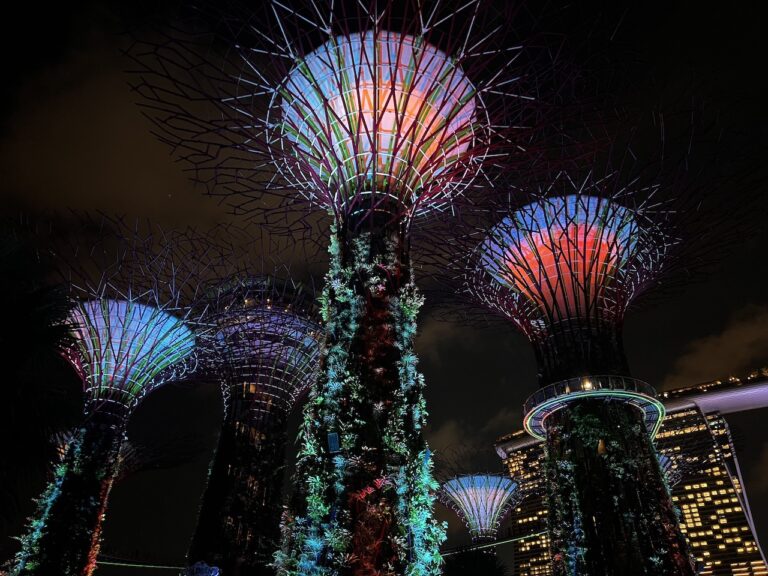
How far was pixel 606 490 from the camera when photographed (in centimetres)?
1634

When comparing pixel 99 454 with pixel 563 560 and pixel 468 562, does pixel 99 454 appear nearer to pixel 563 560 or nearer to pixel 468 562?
pixel 563 560

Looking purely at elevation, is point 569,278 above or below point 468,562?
above

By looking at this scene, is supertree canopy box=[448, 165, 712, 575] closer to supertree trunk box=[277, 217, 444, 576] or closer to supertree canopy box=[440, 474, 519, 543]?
supertree trunk box=[277, 217, 444, 576]

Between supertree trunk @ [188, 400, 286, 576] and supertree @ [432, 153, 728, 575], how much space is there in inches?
467

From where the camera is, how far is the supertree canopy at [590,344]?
16.0 meters

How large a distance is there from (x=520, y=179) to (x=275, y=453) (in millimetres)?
17012

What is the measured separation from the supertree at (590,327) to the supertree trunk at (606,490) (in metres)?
0.03

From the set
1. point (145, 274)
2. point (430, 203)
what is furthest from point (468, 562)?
point (430, 203)

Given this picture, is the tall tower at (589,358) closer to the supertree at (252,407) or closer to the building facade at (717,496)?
the supertree at (252,407)

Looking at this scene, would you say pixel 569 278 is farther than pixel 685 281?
No

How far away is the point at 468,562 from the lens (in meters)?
32.8

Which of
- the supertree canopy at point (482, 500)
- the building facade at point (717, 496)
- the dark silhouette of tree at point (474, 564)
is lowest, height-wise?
the dark silhouette of tree at point (474, 564)

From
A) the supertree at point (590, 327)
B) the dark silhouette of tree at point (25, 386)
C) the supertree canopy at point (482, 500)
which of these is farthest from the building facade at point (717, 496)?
the dark silhouette of tree at point (25, 386)

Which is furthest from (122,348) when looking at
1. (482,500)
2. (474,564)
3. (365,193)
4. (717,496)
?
(717,496)
